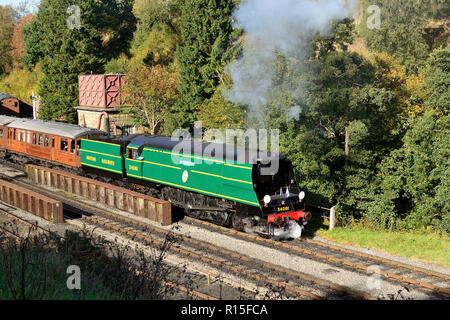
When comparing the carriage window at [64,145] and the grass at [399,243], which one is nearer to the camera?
the grass at [399,243]

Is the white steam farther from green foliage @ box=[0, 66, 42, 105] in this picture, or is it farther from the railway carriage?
green foliage @ box=[0, 66, 42, 105]

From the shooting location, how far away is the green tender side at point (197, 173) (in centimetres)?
1706

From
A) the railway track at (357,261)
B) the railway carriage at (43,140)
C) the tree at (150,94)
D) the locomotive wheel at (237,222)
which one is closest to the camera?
the railway track at (357,261)

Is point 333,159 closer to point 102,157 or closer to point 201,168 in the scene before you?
point 201,168

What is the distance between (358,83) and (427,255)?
1268 centimetres

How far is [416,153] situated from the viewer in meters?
25.8

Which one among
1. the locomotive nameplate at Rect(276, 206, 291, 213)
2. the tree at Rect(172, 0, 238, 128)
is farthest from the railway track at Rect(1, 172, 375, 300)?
the tree at Rect(172, 0, 238, 128)

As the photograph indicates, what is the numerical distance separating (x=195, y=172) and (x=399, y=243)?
8.95m

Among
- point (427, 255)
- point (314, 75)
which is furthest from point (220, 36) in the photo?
point (427, 255)

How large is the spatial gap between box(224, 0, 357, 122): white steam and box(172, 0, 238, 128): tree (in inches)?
446

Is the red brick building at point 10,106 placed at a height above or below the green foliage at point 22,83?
below

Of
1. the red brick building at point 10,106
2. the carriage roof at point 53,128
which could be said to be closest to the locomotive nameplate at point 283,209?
the carriage roof at point 53,128

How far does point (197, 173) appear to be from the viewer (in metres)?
19.0

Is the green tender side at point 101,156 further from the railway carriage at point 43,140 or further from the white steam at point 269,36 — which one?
the white steam at point 269,36
